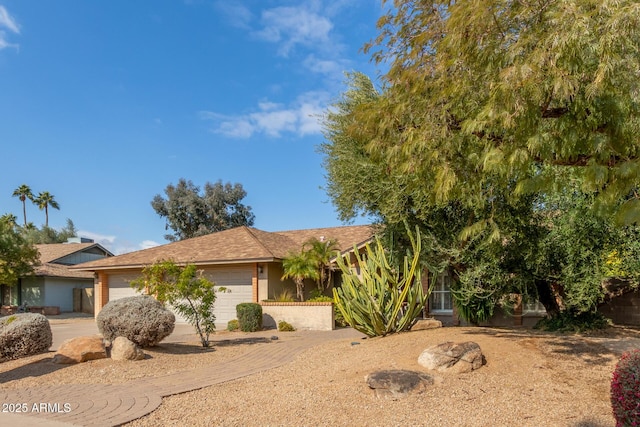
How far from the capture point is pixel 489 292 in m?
13.0

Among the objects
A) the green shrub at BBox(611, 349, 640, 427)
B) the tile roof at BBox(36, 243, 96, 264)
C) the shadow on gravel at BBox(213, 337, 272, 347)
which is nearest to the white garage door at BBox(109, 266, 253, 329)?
the shadow on gravel at BBox(213, 337, 272, 347)

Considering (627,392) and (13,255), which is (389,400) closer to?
(627,392)

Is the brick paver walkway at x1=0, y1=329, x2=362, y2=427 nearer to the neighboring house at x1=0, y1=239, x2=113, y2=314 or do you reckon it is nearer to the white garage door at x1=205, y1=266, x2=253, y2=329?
the white garage door at x1=205, y1=266, x2=253, y2=329

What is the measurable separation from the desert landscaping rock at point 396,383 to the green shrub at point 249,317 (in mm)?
11129

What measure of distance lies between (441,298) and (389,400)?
1384 centimetres

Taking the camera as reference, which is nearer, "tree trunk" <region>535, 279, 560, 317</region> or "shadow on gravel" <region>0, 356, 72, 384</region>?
"shadow on gravel" <region>0, 356, 72, 384</region>

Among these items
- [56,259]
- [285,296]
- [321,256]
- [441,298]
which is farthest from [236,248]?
[56,259]

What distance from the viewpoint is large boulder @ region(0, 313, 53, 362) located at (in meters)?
11.0

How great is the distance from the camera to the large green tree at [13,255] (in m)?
27.3

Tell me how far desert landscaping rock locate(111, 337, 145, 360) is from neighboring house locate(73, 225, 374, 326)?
7604mm

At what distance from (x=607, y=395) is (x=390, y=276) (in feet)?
21.1

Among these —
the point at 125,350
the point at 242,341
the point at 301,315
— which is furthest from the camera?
the point at 301,315

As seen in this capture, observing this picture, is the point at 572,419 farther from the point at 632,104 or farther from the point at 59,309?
the point at 59,309

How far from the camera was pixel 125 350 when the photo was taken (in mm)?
10516
